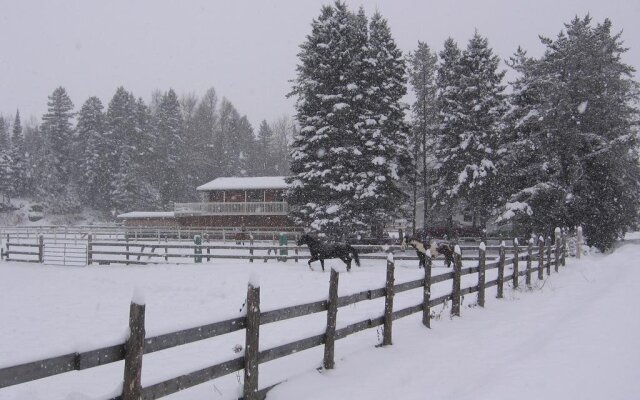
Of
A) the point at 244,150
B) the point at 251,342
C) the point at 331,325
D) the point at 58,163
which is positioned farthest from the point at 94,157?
the point at 251,342

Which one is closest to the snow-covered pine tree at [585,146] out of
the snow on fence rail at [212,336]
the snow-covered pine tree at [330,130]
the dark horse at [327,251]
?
Answer: the snow-covered pine tree at [330,130]

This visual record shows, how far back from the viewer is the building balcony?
44562 mm

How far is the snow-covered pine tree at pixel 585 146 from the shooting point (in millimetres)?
29516

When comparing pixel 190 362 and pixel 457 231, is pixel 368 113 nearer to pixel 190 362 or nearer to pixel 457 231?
pixel 457 231

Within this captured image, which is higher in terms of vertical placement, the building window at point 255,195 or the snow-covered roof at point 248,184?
the snow-covered roof at point 248,184

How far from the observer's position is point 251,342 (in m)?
5.20

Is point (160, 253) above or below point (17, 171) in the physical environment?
below

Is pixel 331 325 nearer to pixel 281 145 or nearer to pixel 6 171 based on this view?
pixel 6 171

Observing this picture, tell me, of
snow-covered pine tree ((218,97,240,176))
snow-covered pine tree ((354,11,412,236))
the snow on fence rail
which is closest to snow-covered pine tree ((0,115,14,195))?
snow-covered pine tree ((218,97,240,176))

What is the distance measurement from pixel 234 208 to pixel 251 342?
1652 inches

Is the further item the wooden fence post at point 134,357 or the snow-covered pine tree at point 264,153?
the snow-covered pine tree at point 264,153

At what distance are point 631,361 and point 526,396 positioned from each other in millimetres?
2087

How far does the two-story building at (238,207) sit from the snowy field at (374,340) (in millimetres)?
26687

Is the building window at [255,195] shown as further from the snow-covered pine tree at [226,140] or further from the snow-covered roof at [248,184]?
the snow-covered pine tree at [226,140]
